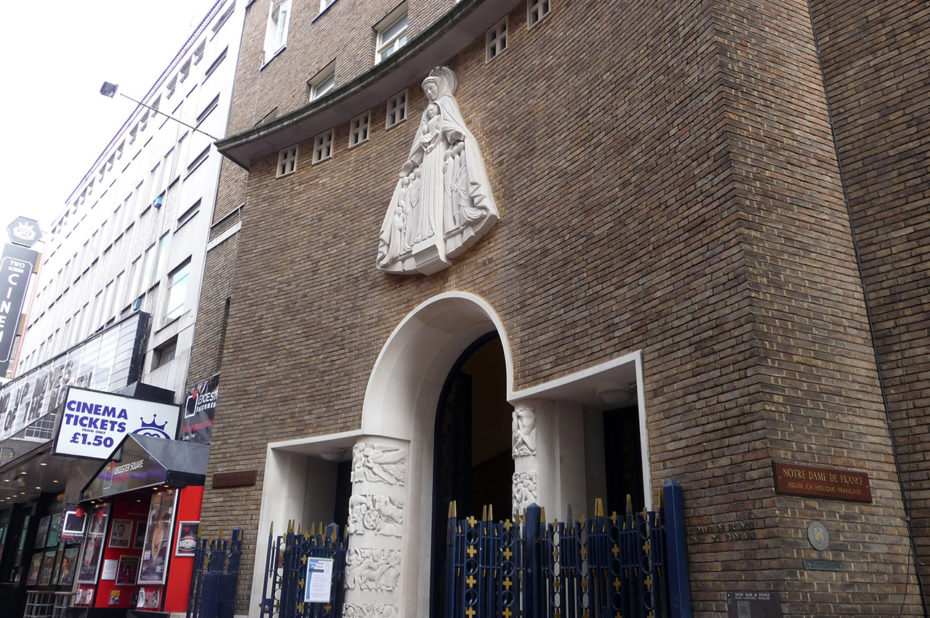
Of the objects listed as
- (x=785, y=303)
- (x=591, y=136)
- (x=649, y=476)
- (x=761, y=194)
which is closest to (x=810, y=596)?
(x=649, y=476)

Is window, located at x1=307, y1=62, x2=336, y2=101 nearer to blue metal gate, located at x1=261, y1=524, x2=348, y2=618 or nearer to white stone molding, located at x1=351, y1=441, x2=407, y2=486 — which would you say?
white stone molding, located at x1=351, y1=441, x2=407, y2=486

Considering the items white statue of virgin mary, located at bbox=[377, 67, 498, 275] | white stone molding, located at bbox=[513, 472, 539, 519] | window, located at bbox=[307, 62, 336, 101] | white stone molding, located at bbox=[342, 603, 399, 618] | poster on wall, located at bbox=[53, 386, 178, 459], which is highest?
window, located at bbox=[307, 62, 336, 101]

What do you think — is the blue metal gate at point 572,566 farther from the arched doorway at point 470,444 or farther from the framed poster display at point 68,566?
the framed poster display at point 68,566

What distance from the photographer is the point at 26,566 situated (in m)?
27.2

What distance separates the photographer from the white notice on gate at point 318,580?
8977 millimetres

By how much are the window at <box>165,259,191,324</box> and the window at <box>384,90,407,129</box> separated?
1072 cm

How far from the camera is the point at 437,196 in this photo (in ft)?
38.8

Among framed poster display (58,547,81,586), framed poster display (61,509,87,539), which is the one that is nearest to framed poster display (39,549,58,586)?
framed poster display (58,547,81,586)

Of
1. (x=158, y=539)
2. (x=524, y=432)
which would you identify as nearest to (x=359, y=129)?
(x=524, y=432)

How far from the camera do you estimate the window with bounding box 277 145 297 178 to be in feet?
51.5

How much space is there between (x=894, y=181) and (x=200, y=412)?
15.2 meters

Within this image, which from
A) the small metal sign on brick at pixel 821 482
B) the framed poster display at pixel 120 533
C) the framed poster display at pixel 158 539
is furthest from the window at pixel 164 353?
the small metal sign on brick at pixel 821 482

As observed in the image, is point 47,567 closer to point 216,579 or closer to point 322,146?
point 216,579

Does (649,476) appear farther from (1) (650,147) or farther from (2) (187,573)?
(2) (187,573)
